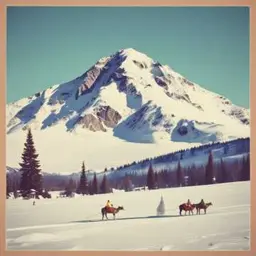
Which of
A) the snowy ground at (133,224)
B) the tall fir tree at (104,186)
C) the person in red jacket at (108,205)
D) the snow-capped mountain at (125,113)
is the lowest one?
the snowy ground at (133,224)

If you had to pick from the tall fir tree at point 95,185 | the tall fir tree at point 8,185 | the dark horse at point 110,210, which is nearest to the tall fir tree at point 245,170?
the dark horse at point 110,210

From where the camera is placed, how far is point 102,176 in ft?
14.1

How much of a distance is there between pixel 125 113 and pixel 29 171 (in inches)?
32.2

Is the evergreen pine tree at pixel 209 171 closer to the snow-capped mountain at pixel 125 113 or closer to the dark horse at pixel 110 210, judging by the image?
the snow-capped mountain at pixel 125 113

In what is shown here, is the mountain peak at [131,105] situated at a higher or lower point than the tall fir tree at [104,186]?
higher

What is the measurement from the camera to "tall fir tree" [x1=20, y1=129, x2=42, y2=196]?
4.25 m

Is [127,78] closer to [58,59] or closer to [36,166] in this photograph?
[58,59]

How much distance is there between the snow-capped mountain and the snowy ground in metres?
0.35

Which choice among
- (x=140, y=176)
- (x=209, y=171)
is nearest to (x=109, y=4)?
(x=140, y=176)

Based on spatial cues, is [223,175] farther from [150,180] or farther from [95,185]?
[95,185]

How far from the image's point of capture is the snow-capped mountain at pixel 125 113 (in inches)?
169

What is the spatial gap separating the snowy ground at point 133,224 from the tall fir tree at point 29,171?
11 centimetres

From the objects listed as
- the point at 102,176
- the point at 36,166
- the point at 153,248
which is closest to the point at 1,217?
the point at 36,166

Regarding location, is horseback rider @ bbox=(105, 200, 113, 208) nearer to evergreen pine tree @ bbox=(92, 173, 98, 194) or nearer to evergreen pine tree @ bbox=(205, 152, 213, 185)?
evergreen pine tree @ bbox=(92, 173, 98, 194)
